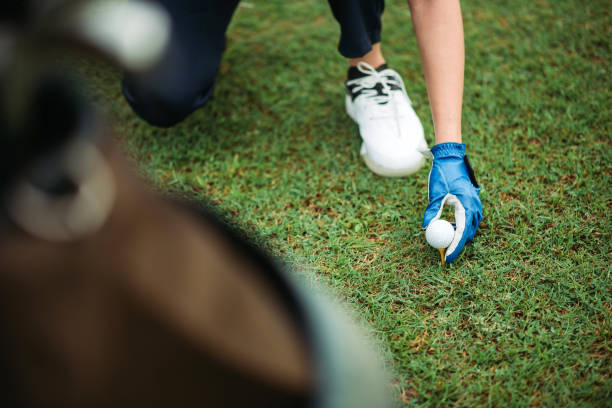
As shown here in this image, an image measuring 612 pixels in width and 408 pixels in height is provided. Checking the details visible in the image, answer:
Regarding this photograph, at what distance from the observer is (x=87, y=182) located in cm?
55

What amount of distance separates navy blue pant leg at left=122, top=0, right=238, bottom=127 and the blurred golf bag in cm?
107

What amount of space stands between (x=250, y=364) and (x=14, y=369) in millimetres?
281

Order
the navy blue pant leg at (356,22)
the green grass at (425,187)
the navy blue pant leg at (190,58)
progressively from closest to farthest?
the green grass at (425,187) → the navy blue pant leg at (190,58) → the navy blue pant leg at (356,22)

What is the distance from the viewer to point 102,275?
Answer: 0.55 meters

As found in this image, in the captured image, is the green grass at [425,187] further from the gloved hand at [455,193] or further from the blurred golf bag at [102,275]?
the blurred golf bag at [102,275]

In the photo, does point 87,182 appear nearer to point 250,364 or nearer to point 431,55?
point 250,364

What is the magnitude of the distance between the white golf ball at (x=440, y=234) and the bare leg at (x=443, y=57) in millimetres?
345

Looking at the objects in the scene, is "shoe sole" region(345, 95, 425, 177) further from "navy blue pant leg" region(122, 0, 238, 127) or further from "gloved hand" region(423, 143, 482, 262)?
"navy blue pant leg" region(122, 0, 238, 127)

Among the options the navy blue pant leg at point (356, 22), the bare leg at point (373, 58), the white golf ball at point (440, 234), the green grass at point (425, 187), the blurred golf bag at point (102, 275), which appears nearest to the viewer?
the blurred golf bag at point (102, 275)

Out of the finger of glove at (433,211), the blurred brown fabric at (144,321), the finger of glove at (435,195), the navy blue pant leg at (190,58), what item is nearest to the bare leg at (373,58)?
the navy blue pant leg at (190,58)

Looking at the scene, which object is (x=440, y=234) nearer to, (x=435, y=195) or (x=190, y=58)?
(x=435, y=195)

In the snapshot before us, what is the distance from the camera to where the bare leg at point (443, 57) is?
168 cm

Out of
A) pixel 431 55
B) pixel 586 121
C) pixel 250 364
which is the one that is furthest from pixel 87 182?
pixel 586 121

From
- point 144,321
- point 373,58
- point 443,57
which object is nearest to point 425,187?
point 443,57
